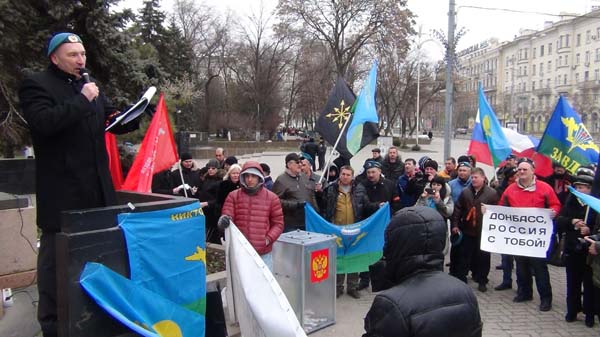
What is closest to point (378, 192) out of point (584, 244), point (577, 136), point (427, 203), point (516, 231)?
point (427, 203)

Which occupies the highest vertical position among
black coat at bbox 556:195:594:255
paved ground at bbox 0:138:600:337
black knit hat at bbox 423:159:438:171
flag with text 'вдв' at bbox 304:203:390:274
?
black knit hat at bbox 423:159:438:171

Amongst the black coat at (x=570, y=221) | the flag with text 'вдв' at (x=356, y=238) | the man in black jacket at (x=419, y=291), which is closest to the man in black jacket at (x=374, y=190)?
the flag with text 'вдв' at (x=356, y=238)

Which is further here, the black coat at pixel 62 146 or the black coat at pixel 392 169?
the black coat at pixel 392 169

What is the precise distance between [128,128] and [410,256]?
2.24 metres

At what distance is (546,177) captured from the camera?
9000mm

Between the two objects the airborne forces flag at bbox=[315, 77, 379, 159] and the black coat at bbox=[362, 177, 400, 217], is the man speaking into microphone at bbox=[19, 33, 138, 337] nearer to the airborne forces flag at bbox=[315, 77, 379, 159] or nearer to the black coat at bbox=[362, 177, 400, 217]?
the black coat at bbox=[362, 177, 400, 217]

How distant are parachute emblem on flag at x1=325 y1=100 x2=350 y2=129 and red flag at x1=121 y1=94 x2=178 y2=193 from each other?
3045mm

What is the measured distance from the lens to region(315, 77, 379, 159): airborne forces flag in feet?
26.3

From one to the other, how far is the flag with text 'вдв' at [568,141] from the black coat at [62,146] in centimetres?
732

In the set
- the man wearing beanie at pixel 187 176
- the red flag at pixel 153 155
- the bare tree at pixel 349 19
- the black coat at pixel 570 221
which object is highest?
the bare tree at pixel 349 19

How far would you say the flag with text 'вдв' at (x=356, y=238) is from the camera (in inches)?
263

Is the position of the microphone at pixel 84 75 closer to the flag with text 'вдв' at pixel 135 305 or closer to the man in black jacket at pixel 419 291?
the flag with text 'вдв' at pixel 135 305

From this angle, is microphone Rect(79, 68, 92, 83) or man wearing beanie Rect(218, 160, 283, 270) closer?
microphone Rect(79, 68, 92, 83)

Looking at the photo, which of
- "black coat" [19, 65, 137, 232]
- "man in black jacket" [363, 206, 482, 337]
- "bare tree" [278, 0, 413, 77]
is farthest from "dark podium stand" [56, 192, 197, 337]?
"bare tree" [278, 0, 413, 77]
